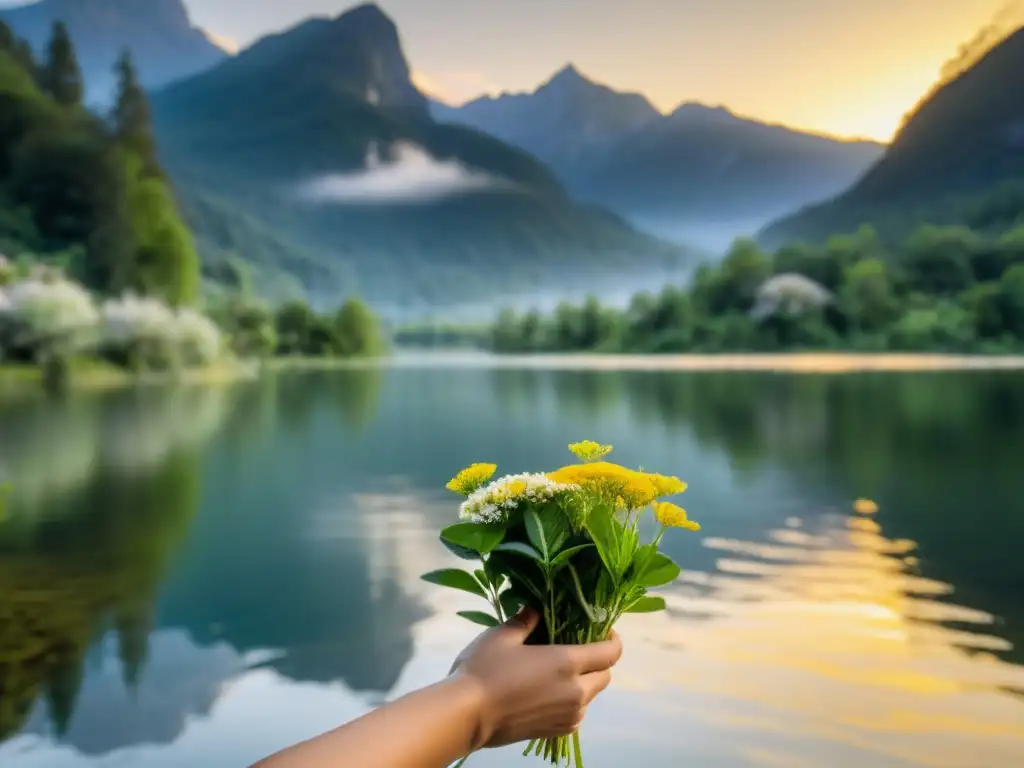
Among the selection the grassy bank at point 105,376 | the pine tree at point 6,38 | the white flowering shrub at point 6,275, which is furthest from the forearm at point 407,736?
the pine tree at point 6,38

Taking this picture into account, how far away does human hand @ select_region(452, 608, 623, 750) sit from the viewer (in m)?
1.14

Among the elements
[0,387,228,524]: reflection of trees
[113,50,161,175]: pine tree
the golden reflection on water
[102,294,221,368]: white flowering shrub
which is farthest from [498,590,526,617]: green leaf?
[113,50,161,175]: pine tree

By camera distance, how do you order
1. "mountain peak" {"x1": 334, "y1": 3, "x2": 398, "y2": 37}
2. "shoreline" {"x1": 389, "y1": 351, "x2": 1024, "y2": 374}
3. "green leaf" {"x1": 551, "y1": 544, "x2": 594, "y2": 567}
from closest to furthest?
"green leaf" {"x1": 551, "y1": 544, "x2": 594, "y2": 567}
"shoreline" {"x1": 389, "y1": 351, "x2": 1024, "y2": 374}
"mountain peak" {"x1": 334, "y1": 3, "x2": 398, "y2": 37}

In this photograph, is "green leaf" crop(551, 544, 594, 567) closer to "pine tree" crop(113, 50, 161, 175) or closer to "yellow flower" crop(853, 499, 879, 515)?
"yellow flower" crop(853, 499, 879, 515)

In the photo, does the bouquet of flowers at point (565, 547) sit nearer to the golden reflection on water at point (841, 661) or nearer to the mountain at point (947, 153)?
the golden reflection on water at point (841, 661)

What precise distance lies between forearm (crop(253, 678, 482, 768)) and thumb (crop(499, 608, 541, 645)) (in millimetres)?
102

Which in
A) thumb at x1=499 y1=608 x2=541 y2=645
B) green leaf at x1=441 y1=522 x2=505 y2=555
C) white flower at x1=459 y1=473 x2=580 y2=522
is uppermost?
white flower at x1=459 y1=473 x2=580 y2=522

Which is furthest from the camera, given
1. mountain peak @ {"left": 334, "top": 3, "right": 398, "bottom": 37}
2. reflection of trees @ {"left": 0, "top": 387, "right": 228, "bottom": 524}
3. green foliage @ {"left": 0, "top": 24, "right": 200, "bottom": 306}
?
mountain peak @ {"left": 334, "top": 3, "right": 398, "bottom": 37}

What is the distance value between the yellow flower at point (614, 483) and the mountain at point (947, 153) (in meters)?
73.7

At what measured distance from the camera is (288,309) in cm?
3981

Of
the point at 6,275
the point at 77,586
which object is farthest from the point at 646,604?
the point at 6,275

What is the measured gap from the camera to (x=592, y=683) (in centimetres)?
122

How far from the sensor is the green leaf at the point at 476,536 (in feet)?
4.20

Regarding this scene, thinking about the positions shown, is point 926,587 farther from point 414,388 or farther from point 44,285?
point 44,285
